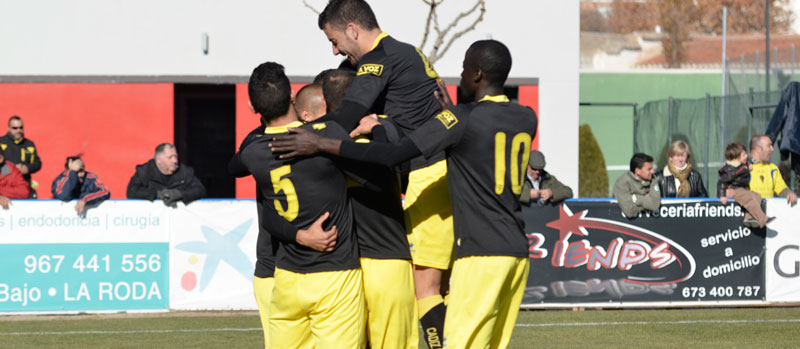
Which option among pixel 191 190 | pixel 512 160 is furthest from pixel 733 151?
pixel 512 160

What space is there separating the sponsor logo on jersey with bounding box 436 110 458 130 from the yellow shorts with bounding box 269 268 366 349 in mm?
887

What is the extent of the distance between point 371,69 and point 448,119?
2.09 feet

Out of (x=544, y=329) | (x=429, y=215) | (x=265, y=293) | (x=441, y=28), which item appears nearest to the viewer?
(x=429, y=215)

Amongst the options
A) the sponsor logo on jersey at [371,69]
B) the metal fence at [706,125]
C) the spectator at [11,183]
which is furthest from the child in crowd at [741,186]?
the spectator at [11,183]

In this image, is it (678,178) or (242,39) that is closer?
(678,178)

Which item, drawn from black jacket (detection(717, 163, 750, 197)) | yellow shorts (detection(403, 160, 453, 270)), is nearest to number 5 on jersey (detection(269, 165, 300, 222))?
yellow shorts (detection(403, 160, 453, 270))

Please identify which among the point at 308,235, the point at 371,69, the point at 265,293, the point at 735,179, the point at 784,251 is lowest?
the point at 784,251

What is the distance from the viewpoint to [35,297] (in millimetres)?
12094

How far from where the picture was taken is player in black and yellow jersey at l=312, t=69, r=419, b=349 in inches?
226

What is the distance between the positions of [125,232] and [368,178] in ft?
23.4

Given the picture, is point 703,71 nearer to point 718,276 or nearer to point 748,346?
point 718,276

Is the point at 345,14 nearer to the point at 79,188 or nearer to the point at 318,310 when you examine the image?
the point at 318,310

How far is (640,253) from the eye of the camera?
1239 centimetres

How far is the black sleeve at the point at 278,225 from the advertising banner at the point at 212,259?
21.8ft
